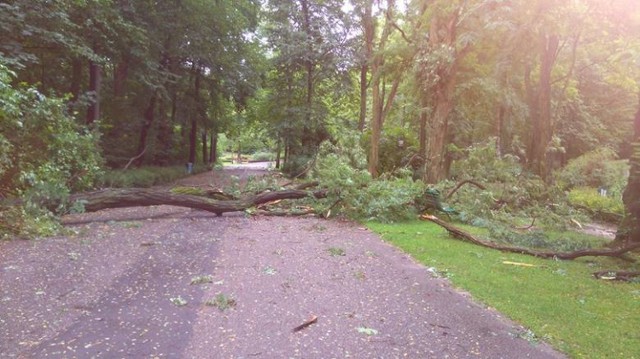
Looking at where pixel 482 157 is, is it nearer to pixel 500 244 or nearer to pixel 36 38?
pixel 500 244

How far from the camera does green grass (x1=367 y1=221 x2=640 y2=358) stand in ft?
13.6

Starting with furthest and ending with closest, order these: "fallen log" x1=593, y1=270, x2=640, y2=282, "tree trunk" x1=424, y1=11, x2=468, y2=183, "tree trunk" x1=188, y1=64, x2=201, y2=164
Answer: "tree trunk" x1=188, y1=64, x2=201, y2=164 → "tree trunk" x1=424, y1=11, x2=468, y2=183 → "fallen log" x1=593, y1=270, x2=640, y2=282

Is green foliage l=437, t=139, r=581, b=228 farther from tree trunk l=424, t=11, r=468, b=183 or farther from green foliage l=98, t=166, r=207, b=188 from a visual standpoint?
green foliage l=98, t=166, r=207, b=188

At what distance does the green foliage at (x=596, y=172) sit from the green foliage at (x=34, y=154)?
20.5 meters

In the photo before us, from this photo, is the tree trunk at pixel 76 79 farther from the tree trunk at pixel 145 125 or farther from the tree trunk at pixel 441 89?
the tree trunk at pixel 441 89

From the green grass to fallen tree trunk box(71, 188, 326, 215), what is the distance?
409cm

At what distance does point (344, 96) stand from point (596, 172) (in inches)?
565

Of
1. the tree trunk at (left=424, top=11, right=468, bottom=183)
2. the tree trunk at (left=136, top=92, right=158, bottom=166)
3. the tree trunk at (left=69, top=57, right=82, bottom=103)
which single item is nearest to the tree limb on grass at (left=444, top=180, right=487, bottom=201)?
the tree trunk at (left=424, top=11, right=468, bottom=183)

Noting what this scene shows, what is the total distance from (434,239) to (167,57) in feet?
54.3

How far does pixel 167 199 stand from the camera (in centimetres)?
1012

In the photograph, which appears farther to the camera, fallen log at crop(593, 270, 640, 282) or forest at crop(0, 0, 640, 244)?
forest at crop(0, 0, 640, 244)

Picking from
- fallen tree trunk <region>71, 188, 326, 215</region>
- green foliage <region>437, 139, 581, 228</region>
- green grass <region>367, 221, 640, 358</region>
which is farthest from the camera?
green foliage <region>437, 139, 581, 228</region>

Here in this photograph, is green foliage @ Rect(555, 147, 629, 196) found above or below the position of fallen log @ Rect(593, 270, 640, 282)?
above

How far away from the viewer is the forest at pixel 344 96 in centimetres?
950
